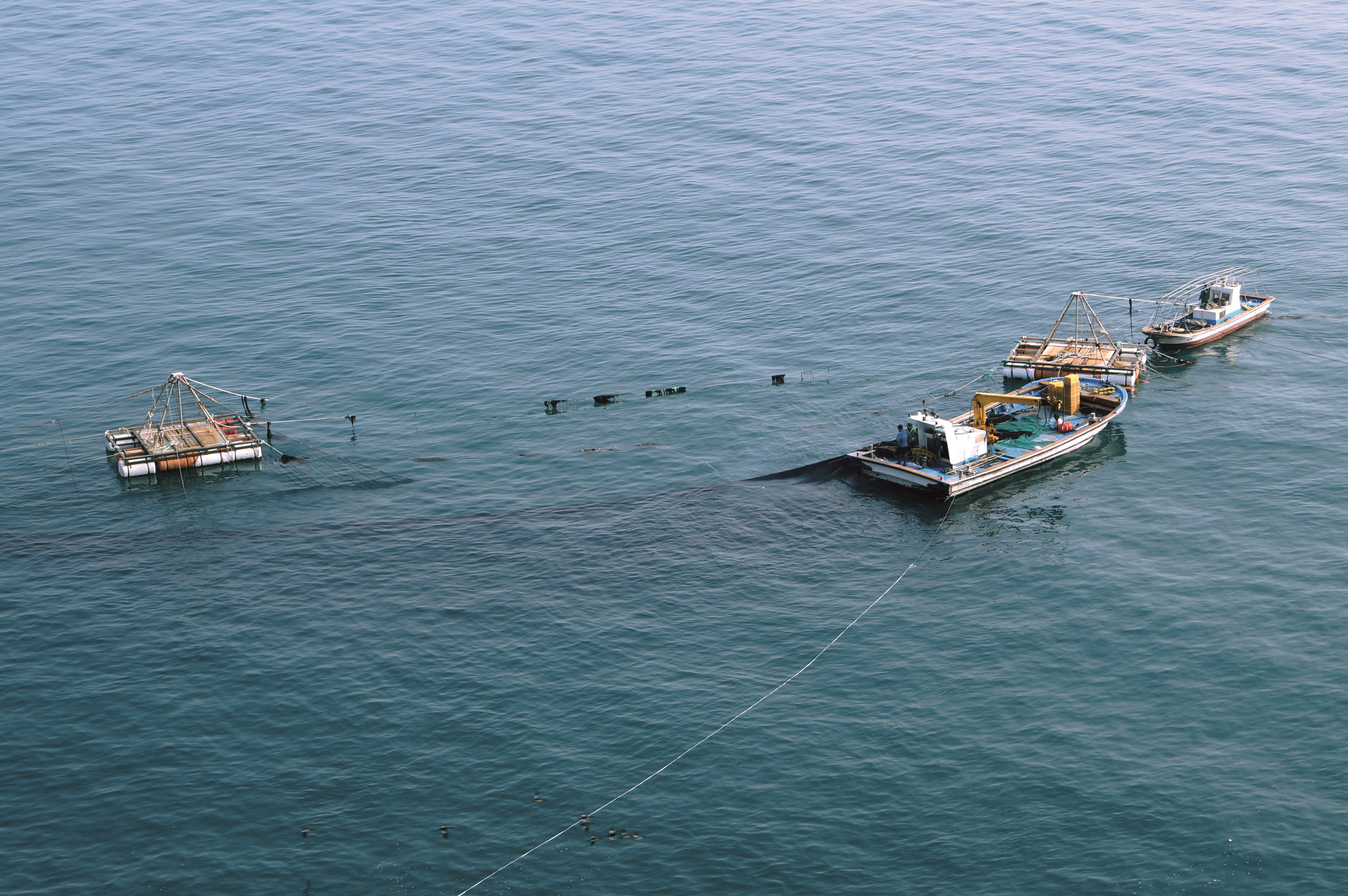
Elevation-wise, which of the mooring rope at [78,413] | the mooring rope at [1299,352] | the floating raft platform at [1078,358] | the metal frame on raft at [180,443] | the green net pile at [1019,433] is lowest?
the green net pile at [1019,433]

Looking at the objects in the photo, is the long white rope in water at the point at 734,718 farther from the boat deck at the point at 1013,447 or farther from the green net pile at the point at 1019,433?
the green net pile at the point at 1019,433

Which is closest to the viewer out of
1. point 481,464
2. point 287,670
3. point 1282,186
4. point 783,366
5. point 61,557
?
point 287,670

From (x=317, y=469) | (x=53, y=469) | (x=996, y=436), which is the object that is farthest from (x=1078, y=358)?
(x=53, y=469)

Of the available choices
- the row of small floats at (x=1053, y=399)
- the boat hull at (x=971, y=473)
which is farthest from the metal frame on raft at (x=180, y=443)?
the row of small floats at (x=1053, y=399)

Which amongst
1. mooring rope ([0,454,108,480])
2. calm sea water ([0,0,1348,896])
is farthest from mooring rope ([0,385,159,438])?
mooring rope ([0,454,108,480])

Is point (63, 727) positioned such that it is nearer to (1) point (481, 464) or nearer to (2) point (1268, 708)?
(1) point (481, 464)

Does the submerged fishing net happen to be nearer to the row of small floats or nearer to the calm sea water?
the calm sea water

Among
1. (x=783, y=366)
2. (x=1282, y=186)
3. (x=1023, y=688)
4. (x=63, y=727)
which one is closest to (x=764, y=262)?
(x=783, y=366)
